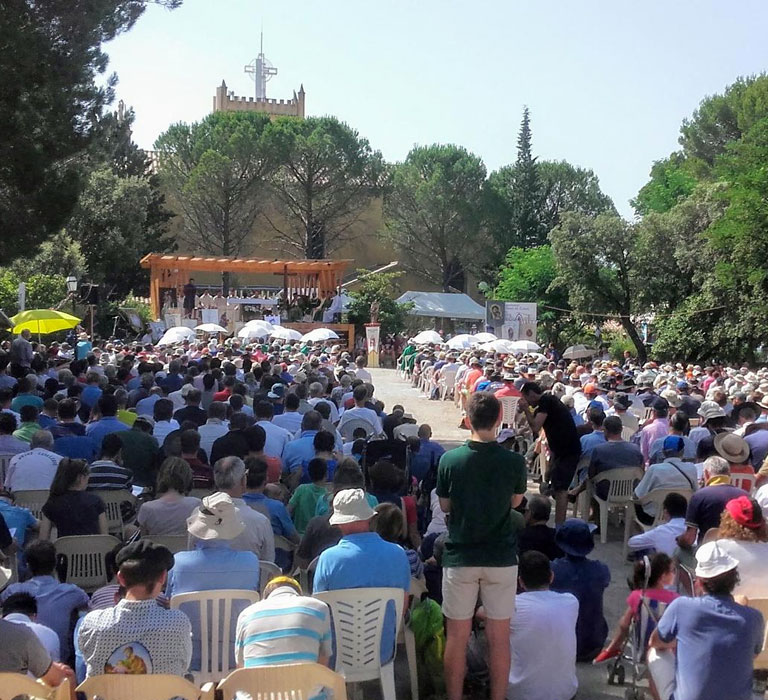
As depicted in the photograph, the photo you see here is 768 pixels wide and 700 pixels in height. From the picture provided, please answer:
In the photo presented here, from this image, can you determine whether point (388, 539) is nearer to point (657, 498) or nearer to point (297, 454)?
point (297, 454)

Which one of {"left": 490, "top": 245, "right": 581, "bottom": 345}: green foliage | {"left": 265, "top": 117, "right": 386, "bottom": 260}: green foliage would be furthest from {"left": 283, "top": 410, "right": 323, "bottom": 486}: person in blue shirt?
{"left": 265, "top": 117, "right": 386, "bottom": 260}: green foliage

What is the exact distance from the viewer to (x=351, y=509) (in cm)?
434

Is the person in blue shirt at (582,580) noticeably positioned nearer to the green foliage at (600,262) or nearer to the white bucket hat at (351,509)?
the white bucket hat at (351,509)

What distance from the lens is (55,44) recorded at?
543 inches

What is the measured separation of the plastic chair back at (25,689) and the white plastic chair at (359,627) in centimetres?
130

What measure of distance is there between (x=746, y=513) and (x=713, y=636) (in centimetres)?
108

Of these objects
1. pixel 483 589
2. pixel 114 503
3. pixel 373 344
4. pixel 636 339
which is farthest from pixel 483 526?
pixel 636 339

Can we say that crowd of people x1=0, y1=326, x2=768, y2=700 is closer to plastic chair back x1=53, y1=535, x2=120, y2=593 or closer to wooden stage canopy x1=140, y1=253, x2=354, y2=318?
plastic chair back x1=53, y1=535, x2=120, y2=593

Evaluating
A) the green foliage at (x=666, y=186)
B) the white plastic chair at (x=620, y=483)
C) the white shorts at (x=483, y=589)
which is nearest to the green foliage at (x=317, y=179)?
the green foliage at (x=666, y=186)

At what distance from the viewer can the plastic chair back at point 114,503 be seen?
6.25 m

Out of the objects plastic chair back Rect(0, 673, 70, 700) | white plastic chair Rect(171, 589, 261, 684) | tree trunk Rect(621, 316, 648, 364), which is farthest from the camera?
tree trunk Rect(621, 316, 648, 364)

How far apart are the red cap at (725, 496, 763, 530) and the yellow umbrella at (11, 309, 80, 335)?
14296 mm

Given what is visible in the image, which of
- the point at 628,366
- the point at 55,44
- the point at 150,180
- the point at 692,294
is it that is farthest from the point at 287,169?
the point at 55,44

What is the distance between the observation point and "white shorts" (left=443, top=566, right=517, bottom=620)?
425 cm
